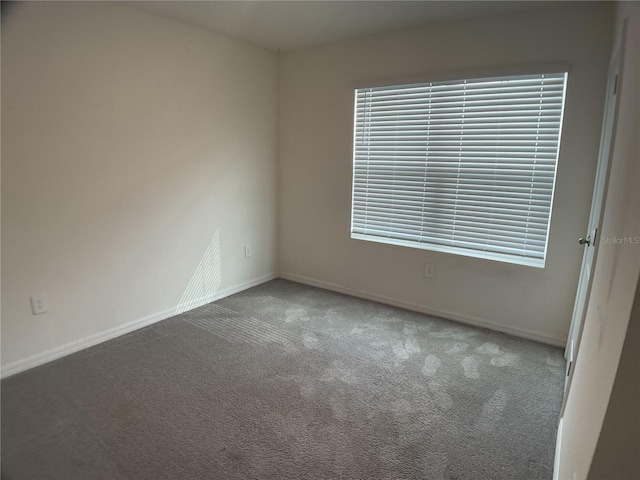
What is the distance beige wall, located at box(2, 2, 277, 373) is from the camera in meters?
2.32

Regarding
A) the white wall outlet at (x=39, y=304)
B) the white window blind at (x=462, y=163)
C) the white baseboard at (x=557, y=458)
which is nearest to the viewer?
the white baseboard at (x=557, y=458)

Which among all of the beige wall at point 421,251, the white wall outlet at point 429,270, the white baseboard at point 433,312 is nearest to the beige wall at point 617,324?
the beige wall at point 421,251

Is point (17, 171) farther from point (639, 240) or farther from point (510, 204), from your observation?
point (510, 204)

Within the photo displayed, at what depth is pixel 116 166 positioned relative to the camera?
9.12ft

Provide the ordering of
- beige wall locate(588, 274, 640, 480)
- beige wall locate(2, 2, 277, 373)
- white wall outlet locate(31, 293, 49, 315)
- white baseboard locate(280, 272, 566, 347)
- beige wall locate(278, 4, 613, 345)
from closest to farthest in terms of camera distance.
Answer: beige wall locate(588, 274, 640, 480)
beige wall locate(2, 2, 277, 373)
white wall outlet locate(31, 293, 49, 315)
beige wall locate(278, 4, 613, 345)
white baseboard locate(280, 272, 566, 347)

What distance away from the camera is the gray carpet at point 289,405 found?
5.69ft

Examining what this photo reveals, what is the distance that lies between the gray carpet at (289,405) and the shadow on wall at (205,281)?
1.11ft

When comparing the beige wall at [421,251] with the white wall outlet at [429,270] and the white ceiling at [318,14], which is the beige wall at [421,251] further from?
the white ceiling at [318,14]

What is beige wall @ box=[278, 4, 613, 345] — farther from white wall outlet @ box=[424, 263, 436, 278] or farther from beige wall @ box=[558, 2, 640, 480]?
beige wall @ box=[558, 2, 640, 480]

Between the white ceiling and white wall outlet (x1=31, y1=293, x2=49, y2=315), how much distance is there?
2096mm

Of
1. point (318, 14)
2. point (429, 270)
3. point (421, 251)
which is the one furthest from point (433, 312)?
point (318, 14)

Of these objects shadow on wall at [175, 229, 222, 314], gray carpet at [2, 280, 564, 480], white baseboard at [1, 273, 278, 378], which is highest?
shadow on wall at [175, 229, 222, 314]

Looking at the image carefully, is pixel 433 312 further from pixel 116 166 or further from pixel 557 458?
pixel 116 166

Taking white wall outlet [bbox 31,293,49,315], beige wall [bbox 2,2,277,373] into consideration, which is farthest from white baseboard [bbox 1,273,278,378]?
white wall outlet [bbox 31,293,49,315]
